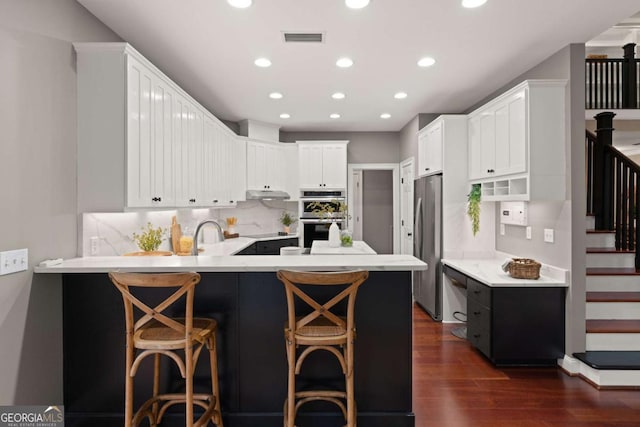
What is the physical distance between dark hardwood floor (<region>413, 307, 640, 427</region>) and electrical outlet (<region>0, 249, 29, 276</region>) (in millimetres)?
2645

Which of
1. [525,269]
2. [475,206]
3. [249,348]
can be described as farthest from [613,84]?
[249,348]

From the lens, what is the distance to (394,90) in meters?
4.56

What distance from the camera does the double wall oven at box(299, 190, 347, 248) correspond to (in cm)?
659

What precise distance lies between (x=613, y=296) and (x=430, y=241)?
6.47 ft

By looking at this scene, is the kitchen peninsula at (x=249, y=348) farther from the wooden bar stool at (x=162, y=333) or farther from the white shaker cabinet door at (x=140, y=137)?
the white shaker cabinet door at (x=140, y=137)

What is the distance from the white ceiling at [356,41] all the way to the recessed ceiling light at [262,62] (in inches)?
2.7

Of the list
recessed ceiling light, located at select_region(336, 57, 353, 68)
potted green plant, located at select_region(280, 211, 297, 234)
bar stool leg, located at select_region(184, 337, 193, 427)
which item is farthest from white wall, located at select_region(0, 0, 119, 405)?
potted green plant, located at select_region(280, 211, 297, 234)

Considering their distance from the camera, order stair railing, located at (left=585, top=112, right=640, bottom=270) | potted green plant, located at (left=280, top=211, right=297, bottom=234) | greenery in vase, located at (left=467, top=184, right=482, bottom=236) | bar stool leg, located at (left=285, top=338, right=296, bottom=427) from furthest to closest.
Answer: potted green plant, located at (left=280, top=211, right=297, bottom=234)
greenery in vase, located at (left=467, top=184, right=482, bottom=236)
stair railing, located at (left=585, top=112, right=640, bottom=270)
bar stool leg, located at (left=285, top=338, right=296, bottom=427)

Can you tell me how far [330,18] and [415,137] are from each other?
11.2 ft

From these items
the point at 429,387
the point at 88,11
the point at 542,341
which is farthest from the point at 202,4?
the point at 542,341

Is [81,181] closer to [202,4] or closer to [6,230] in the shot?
[6,230]

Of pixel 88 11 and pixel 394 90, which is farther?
pixel 394 90

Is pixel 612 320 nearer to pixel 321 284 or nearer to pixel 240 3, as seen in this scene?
pixel 321 284

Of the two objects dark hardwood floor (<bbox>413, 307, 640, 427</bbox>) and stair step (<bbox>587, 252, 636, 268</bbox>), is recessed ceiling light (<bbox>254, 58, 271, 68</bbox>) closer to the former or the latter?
dark hardwood floor (<bbox>413, 307, 640, 427</bbox>)
